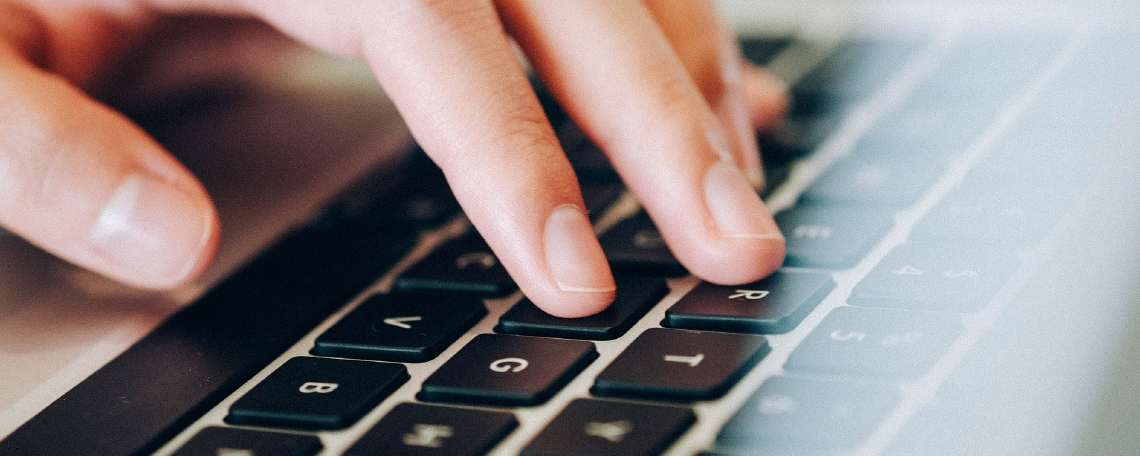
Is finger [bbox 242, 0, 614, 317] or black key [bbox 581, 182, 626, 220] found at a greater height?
finger [bbox 242, 0, 614, 317]

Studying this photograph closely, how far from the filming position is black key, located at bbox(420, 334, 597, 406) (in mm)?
409

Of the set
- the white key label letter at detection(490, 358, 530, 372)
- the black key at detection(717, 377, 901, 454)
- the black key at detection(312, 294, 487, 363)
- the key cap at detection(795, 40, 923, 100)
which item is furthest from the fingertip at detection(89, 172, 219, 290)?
the key cap at detection(795, 40, 923, 100)

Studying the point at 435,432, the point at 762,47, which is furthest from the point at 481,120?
the point at 762,47

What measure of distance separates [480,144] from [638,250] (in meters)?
0.10

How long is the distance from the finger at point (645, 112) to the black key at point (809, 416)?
13 cm

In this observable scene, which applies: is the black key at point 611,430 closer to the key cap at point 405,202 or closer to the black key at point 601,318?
the black key at point 601,318

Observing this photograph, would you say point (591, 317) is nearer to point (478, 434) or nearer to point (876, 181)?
point (478, 434)

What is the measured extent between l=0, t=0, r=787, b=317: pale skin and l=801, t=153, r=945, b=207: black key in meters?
0.06

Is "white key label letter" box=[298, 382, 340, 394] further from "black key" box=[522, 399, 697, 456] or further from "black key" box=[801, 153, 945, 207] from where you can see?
"black key" box=[801, 153, 945, 207]

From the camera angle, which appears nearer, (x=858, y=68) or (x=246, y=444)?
(x=246, y=444)

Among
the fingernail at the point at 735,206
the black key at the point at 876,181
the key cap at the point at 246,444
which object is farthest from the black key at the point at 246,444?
the black key at the point at 876,181

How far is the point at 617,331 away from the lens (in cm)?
46

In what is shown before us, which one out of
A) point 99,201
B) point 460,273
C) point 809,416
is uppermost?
point 99,201

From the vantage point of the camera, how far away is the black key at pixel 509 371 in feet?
1.34
